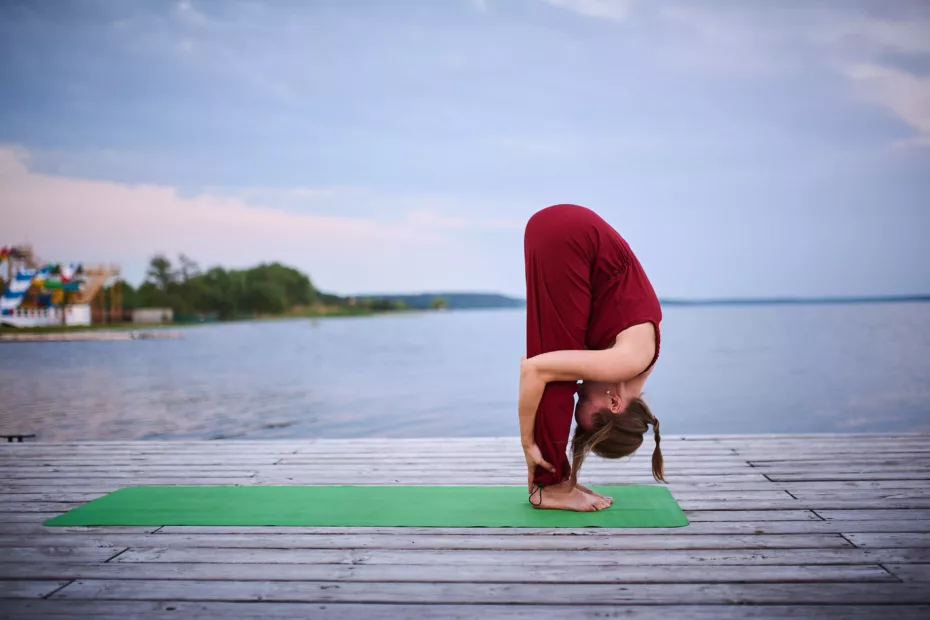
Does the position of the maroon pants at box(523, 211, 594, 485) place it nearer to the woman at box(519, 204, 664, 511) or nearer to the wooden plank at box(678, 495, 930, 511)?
the woman at box(519, 204, 664, 511)

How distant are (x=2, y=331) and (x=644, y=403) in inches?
1894

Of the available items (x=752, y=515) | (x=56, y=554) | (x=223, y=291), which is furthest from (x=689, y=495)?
(x=223, y=291)

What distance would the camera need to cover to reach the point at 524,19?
3800 cm

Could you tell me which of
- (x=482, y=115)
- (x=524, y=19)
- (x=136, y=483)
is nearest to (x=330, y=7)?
(x=524, y=19)

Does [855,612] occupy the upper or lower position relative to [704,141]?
lower

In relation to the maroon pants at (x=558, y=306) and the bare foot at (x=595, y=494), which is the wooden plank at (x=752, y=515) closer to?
the bare foot at (x=595, y=494)

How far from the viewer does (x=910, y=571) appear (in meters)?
1.97

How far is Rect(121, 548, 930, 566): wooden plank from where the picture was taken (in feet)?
6.77

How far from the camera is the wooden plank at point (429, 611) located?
1692mm

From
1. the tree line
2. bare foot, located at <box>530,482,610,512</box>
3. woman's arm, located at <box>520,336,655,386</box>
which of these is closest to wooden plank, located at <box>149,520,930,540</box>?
bare foot, located at <box>530,482,610,512</box>

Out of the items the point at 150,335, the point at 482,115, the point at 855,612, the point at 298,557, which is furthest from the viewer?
the point at 482,115

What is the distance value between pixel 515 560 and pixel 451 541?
0.28 meters

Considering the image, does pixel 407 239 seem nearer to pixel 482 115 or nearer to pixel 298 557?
pixel 482 115

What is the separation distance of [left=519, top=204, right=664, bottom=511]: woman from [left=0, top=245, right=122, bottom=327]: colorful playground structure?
41786mm
